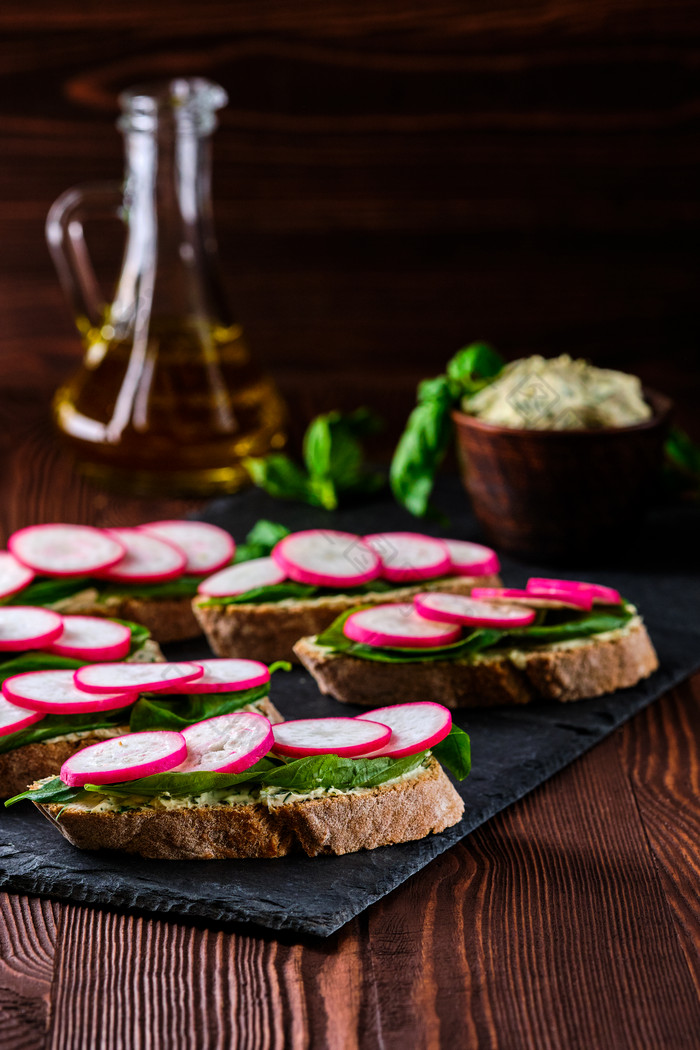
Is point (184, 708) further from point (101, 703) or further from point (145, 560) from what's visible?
point (145, 560)

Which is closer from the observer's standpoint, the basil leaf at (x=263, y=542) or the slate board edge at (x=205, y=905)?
the slate board edge at (x=205, y=905)

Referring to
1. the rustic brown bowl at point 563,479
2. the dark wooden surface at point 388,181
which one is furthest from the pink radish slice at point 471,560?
the dark wooden surface at point 388,181

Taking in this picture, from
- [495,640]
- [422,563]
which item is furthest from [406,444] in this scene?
[495,640]

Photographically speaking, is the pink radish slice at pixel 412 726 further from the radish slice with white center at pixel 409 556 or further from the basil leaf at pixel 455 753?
the radish slice with white center at pixel 409 556

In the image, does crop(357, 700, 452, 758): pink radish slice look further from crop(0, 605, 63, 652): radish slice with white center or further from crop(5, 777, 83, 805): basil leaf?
crop(0, 605, 63, 652): radish slice with white center

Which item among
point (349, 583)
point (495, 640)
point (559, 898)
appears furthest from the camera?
point (349, 583)

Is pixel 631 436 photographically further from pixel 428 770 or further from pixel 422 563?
pixel 428 770
